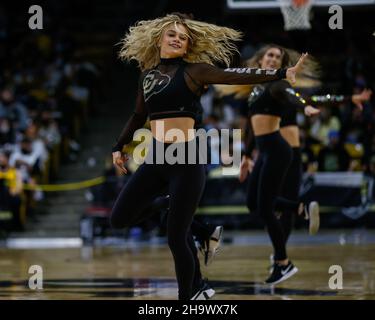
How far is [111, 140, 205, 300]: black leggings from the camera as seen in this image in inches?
279

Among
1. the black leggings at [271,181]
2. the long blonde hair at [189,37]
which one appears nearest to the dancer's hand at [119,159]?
the long blonde hair at [189,37]

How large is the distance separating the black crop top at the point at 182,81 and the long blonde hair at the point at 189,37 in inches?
9.8

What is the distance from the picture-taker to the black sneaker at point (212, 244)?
8398mm

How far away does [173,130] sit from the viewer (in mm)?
7242

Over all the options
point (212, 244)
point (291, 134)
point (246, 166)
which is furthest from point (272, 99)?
point (212, 244)

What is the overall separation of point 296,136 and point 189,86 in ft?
10.4

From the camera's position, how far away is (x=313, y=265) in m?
11.1

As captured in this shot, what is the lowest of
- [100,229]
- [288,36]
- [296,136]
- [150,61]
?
[100,229]

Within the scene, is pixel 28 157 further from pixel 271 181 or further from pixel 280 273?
pixel 280 273

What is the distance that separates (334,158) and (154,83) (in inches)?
411

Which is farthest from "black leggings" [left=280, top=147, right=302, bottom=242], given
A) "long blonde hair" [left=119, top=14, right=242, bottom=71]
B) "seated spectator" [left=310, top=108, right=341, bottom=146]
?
"seated spectator" [left=310, top=108, right=341, bottom=146]

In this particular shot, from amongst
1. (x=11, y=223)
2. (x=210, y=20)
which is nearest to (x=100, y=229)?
(x=11, y=223)

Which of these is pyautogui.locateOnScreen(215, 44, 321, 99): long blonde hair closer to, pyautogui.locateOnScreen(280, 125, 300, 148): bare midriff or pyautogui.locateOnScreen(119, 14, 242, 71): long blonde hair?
pyautogui.locateOnScreen(280, 125, 300, 148): bare midriff
